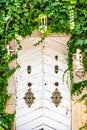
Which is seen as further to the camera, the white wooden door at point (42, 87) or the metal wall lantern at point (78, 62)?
the white wooden door at point (42, 87)

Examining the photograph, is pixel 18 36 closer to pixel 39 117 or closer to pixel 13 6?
pixel 13 6

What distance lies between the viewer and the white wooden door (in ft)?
28.8

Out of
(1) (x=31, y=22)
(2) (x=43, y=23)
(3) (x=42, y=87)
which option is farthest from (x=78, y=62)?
(1) (x=31, y=22)

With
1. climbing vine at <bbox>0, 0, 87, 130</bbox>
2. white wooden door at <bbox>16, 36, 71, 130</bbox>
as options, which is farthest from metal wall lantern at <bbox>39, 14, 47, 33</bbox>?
white wooden door at <bbox>16, 36, 71, 130</bbox>

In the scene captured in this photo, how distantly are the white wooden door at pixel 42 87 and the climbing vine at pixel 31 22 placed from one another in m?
0.31

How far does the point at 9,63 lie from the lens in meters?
8.73

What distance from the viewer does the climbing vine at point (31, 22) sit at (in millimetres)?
8344

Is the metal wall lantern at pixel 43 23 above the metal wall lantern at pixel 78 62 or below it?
above

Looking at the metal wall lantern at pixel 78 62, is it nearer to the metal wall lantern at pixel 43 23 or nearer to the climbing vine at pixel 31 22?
the climbing vine at pixel 31 22

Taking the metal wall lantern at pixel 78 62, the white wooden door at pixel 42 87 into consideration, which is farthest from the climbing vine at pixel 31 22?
the white wooden door at pixel 42 87

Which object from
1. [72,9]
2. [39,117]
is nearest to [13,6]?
[72,9]

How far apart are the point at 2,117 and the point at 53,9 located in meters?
2.28

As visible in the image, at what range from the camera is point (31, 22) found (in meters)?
8.59

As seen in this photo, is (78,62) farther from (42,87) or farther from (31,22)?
(31,22)
